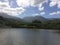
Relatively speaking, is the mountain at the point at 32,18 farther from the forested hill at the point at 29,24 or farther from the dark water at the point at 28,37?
the dark water at the point at 28,37

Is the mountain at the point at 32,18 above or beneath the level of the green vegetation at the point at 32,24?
Result: above

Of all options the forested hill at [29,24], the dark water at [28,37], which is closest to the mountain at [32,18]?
the forested hill at [29,24]

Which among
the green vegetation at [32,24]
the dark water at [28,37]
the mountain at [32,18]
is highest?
the mountain at [32,18]

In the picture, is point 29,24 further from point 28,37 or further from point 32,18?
point 28,37

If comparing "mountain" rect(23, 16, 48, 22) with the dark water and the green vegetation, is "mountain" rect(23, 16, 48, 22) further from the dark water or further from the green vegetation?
the dark water

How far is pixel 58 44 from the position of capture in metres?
2.23

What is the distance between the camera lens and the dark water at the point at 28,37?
2238 mm

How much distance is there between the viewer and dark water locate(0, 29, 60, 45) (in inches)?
88.1

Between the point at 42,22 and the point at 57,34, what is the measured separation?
32cm

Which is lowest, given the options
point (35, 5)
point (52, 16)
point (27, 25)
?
point (27, 25)

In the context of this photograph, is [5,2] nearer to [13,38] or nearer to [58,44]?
[13,38]

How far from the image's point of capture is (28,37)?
2.28m

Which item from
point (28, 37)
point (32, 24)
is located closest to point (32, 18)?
point (32, 24)

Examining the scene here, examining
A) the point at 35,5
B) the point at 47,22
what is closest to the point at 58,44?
the point at 47,22
